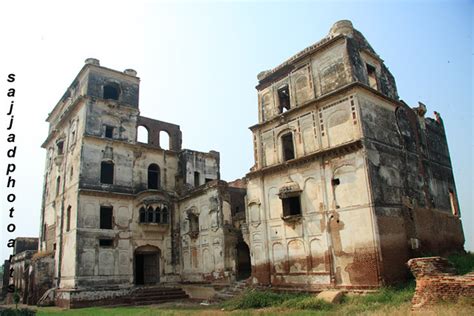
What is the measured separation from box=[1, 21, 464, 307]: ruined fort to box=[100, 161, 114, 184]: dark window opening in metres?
0.07

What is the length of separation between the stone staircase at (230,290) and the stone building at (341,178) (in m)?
1.26

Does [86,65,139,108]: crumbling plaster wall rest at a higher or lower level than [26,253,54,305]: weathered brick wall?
higher

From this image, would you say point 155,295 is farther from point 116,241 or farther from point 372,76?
point 372,76

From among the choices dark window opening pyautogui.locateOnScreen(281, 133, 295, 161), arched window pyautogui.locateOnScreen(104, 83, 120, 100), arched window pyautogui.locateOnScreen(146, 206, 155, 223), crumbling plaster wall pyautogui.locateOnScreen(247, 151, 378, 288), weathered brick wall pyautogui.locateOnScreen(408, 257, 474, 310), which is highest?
arched window pyautogui.locateOnScreen(104, 83, 120, 100)

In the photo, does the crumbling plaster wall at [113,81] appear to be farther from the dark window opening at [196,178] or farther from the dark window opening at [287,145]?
the dark window opening at [287,145]

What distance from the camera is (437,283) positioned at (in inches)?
447

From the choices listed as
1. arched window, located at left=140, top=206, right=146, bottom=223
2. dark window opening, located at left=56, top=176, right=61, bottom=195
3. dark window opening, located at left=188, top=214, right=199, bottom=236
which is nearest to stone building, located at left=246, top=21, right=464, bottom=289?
dark window opening, located at left=188, top=214, right=199, bottom=236

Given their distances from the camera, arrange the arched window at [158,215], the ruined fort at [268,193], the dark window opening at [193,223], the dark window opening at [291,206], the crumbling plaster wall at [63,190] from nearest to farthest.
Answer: the ruined fort at [268,193] → the dark window opening at [291,206] → the crumbling plaster wall at [63,190] → the dark window opening at [193,223] → the arched window at [158,215]

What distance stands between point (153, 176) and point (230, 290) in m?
11.5

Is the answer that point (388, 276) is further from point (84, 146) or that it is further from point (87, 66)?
point (87, 66)

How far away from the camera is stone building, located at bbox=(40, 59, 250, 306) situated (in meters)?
22.6

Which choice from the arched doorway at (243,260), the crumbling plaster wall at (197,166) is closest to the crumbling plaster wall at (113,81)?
the crumbling plaster wall at (197,166)

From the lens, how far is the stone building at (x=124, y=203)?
74.1 ft

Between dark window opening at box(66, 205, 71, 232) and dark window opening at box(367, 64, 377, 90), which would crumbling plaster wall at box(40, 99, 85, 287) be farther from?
dark window opening at box(367, 64, 377, 90)
